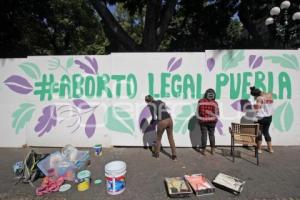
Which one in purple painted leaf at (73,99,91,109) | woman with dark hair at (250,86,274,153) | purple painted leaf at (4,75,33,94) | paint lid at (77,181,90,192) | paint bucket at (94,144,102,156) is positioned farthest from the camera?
purple painted leaf at (4,75,33,94)

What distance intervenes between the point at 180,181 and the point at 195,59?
11.9 ft

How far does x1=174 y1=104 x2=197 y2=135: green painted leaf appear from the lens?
6910 millimetres

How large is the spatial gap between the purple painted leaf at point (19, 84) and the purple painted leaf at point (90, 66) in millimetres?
1676

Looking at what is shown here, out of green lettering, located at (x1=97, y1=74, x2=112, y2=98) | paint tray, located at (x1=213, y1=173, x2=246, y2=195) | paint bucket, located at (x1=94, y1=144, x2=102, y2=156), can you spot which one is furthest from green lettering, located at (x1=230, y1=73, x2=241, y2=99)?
paint bucket, located at (x1=94, y1=144, x2=102, y2=156)

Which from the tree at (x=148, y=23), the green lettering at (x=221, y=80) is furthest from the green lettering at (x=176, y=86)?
the tree at (x=148, y=23)

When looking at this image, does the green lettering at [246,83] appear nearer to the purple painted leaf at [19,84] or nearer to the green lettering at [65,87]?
the green lettering at [65,87]

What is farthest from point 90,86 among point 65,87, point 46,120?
point 46,120

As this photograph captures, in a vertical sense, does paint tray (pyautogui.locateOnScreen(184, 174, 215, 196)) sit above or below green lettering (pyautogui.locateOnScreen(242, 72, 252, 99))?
below

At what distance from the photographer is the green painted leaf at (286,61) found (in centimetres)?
680

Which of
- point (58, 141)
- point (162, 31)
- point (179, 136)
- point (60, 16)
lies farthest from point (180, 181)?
point (60, 16)

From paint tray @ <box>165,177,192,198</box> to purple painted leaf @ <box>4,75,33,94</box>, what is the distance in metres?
5.10

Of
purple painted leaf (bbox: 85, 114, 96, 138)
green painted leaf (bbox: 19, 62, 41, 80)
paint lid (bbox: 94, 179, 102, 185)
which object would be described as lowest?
paint lid (bbox: 94, 179, 102, 185)

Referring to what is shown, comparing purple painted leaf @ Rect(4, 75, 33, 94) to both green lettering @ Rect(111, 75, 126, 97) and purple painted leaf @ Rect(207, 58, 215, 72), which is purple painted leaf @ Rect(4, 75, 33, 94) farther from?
purple painted leaf @ Rect(207, 58, 215, 72)

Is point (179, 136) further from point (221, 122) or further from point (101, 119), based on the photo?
point (101, 119)
